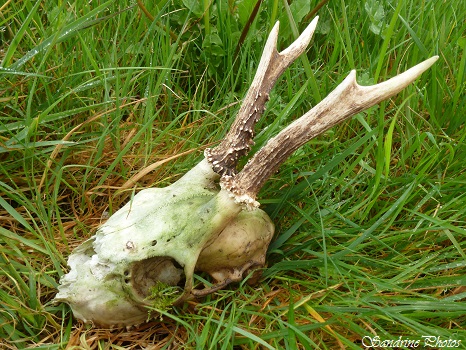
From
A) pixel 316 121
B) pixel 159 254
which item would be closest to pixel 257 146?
pixel 316 121

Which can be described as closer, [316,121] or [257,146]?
[316,121]

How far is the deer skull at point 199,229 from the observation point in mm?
1795

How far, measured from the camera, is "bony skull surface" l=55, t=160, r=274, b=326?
180 cm

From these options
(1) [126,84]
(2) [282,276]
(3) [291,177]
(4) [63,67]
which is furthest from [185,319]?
(4) [63,67]

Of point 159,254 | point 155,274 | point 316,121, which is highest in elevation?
point 316,121

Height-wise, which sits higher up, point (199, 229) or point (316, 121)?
point (316, 121)

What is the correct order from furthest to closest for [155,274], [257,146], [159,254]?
[257,146]
[155,274]
[159,254]

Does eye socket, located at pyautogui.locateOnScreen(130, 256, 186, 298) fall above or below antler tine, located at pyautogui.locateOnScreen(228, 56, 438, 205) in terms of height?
below

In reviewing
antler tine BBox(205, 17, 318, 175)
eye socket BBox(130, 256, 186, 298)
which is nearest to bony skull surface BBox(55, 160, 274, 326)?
eye socket BBox(130, 256, 186, 298)

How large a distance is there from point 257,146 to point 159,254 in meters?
0.66

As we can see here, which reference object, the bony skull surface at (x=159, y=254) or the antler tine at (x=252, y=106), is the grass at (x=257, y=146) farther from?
the antler tine at (x=252, y=106)

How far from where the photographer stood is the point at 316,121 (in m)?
1.81

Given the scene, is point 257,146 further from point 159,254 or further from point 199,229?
point 159,254

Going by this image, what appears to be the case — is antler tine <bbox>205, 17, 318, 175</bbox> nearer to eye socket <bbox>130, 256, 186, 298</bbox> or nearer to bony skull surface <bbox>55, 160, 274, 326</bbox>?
bony skull surface <bbox>55, 160, 274, 326</bbox>
